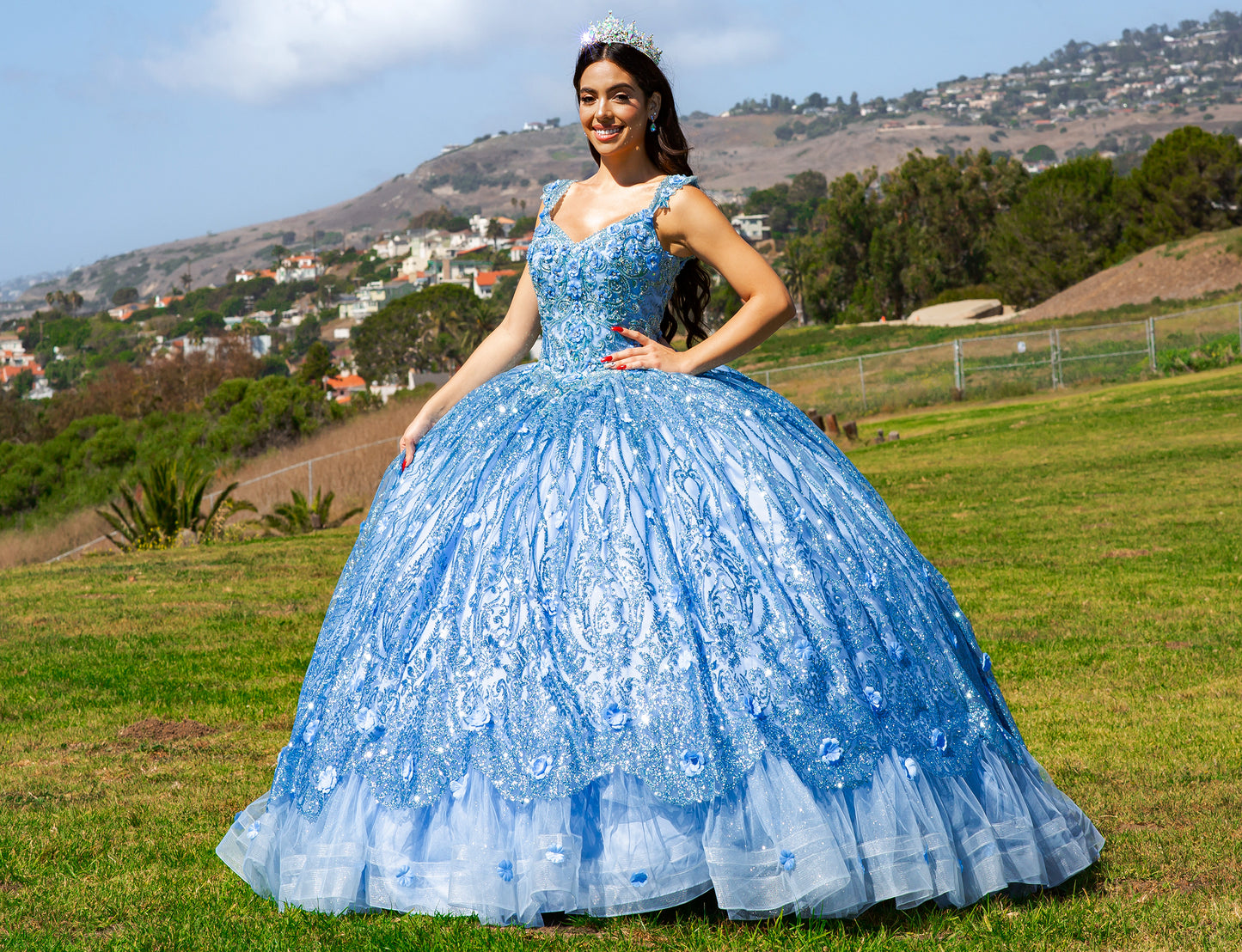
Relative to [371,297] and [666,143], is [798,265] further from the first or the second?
[371,297]

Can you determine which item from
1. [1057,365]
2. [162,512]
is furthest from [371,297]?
[162,512]

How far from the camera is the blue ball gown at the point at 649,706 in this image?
10.2 ft

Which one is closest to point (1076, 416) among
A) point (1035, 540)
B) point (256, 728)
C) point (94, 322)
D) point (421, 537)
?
point (1035, 540)

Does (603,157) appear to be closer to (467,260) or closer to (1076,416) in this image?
(1076,416)

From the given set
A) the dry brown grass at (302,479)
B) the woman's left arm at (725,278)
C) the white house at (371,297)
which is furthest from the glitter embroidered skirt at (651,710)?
the white house at (371,297)

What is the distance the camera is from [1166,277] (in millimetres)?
43094

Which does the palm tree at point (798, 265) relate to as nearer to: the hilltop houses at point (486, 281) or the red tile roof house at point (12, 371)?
the hilltop houses at point (486, 281)

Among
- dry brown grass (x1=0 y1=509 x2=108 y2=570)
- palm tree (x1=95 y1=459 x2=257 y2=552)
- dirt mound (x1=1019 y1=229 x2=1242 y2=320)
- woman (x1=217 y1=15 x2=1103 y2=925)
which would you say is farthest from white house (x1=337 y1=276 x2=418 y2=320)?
woman (x1=217 y1=15 x2=1103 y2=925)

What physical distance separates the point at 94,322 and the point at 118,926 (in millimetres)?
171189

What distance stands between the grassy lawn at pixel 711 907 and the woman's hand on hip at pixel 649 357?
5.35 ft

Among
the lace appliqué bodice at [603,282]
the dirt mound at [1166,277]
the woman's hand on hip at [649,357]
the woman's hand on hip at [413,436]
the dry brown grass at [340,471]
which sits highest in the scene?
the lace appliqué bodice at [603,282]

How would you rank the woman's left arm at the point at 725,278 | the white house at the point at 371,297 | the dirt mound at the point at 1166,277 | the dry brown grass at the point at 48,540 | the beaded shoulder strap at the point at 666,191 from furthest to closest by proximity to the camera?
the white house at the point at 371,297 < the dirt mound at the point at 1166,277 < the dry brown grass at the point at 48,540 < the beaded shoulder strap at the point at 666,191 < the woman's left arm at the point at 725,278

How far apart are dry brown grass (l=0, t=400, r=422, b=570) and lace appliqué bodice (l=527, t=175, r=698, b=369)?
607 inches

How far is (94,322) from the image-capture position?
160500 mm
